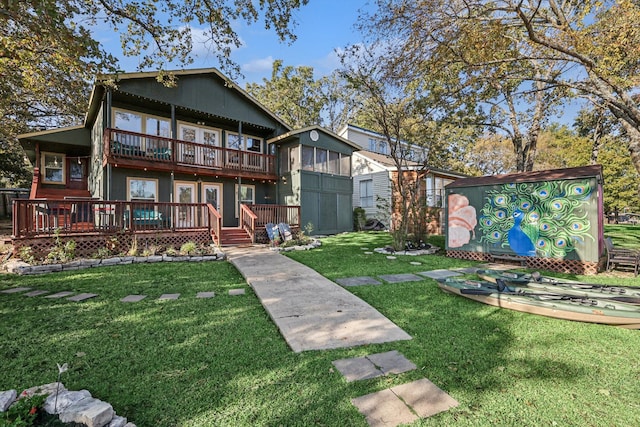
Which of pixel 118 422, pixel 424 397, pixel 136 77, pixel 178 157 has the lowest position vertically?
pixel 424 397

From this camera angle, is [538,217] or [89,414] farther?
[538,217]

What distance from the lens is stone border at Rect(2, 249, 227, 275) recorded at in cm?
645

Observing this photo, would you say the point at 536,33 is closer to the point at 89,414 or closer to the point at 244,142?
the point at 89,414

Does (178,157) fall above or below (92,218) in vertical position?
above

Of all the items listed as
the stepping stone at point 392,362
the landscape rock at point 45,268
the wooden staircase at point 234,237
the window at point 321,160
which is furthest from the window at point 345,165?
the stepping stone at point 392,362

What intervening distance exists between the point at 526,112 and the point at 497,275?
14122 millimetres

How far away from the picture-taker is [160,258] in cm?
792

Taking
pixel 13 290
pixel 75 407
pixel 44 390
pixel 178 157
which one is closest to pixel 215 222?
pixel 178 157

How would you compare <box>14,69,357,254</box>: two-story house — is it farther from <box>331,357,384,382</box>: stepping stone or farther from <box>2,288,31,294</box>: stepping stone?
<box>331,357,384,382</box>: stepping stone

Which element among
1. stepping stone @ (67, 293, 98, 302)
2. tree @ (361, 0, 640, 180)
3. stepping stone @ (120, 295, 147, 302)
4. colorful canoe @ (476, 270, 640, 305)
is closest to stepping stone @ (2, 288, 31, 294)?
stepping stone @ (67, 293, 98, 302)

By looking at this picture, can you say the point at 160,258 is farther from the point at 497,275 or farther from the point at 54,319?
the point at 497,275

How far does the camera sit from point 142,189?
11.7m

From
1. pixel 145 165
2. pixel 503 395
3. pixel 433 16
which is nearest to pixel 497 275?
pixel 503 395

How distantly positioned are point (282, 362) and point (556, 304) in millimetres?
3934
